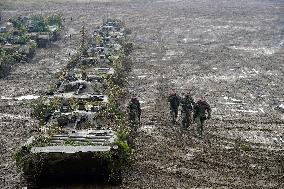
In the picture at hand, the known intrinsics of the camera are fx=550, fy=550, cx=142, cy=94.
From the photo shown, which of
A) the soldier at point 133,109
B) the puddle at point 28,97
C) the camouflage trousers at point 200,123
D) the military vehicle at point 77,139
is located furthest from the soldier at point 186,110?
the puddle at point 28,97

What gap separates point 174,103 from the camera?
1477cm

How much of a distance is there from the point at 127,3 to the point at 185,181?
33.5 metres

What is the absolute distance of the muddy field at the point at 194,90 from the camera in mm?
11609

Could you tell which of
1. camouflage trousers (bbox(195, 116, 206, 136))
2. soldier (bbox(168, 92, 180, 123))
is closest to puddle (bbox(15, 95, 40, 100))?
soldier (bbox(168, 92, 180, 123))

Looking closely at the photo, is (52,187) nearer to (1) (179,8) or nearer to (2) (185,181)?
(2) (185,181)

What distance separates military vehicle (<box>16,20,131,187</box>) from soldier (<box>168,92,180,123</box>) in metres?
1.53

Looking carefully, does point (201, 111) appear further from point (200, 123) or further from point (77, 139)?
point (77, 139)

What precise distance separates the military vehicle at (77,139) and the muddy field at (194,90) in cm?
44

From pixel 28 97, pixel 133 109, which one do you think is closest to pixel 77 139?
pixel 133 109

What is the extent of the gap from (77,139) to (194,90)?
8.71 meters

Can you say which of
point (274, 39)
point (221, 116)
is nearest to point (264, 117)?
point (221, 116)

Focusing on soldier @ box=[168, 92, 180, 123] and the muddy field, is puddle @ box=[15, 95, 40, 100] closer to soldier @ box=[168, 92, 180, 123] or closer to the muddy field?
the muddy field

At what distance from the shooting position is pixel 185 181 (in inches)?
437

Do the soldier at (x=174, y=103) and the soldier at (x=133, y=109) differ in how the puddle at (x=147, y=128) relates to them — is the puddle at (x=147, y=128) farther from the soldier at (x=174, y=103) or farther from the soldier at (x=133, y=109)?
the soldier at (x=174, y=103)
